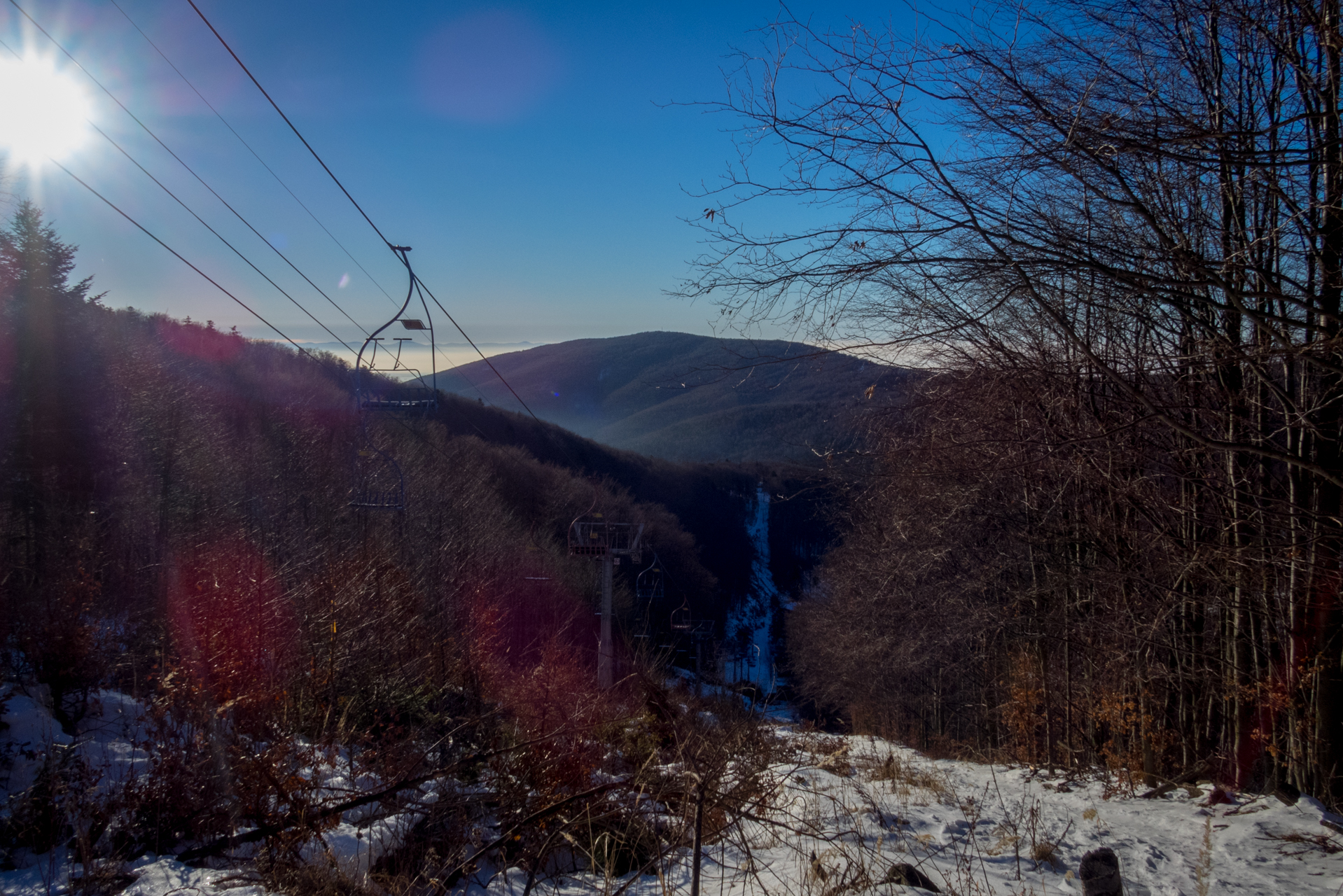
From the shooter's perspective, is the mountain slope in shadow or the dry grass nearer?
the dry grass

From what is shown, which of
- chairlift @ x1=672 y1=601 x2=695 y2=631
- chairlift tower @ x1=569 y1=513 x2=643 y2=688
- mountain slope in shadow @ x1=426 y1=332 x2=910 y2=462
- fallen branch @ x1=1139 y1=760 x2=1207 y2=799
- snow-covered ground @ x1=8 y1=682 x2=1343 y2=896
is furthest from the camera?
mountain slope in shadow @ x1=426 y1=332 x2=910 y2=462

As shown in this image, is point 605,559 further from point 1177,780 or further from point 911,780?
point 1177,780

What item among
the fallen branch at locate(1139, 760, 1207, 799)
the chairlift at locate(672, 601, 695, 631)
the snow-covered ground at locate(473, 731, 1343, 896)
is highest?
the snow-covered ground at locate(473, 731, 1343, 896)

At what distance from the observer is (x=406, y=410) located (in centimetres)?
1603

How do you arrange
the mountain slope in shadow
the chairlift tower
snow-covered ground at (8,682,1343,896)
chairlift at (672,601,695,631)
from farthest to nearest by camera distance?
1. the mountain slope in shadow
2. the chairlift tower
3. chairlift at (672,601,695,631)
4. snow-covered ground at (8,682,1343,896)

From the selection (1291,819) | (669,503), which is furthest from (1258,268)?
(669,503)

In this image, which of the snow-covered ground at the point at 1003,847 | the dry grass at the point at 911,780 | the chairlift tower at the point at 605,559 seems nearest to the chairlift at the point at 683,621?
the chairlift tower at the point at 605,559

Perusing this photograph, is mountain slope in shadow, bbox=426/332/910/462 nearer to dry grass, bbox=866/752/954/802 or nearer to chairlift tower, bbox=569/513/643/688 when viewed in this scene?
chairlift tower, bbox=569/513/643/688

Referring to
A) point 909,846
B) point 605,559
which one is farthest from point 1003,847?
point 605,559

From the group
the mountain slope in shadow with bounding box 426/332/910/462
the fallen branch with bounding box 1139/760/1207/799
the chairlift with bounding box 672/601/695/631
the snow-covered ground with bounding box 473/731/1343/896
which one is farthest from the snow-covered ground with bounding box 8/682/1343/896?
the mountain slope in shadow with bounding box 426/332/910/462

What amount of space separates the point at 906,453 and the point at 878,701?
20682 millimetres

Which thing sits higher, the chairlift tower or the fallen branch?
the fallen branch

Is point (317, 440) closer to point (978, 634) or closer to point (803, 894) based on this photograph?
point (978, 634)

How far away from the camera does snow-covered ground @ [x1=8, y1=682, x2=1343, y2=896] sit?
3676 mm
